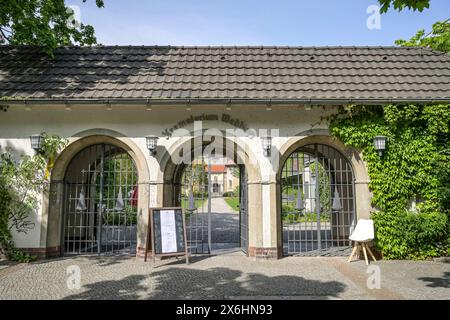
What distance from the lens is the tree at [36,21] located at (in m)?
8.96

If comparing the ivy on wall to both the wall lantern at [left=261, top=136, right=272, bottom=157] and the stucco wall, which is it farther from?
the wall lantern at [left=261, top=136, right=272, bottom=157]

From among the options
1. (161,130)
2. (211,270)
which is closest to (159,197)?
(161,130)

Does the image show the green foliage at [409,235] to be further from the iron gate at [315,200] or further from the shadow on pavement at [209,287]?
the shadow on pavement at [209,287]

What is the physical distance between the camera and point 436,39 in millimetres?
12594

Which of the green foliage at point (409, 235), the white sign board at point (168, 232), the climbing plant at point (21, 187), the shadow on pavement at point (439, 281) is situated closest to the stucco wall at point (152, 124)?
the climbing plant at point (21, 187)

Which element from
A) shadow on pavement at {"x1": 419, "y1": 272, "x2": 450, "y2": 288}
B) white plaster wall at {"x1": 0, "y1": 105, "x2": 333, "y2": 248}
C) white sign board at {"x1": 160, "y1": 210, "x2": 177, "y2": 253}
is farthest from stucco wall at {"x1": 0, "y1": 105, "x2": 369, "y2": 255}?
shadow on pavement at {"x1": 419, "y1": 272, "x2": 450, "y2": 288}

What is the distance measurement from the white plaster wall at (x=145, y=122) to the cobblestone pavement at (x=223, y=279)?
2.21 metres

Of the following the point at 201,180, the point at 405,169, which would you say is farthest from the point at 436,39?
the point at 201,180

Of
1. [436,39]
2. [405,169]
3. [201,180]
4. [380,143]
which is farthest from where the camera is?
[436,39]

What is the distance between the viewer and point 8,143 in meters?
8.10

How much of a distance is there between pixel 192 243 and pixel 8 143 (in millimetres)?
5787

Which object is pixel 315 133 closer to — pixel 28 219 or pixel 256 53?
pixel 256 53

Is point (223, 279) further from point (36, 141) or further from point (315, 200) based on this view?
point (36, 141)

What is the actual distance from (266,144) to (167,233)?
10.6 ft
